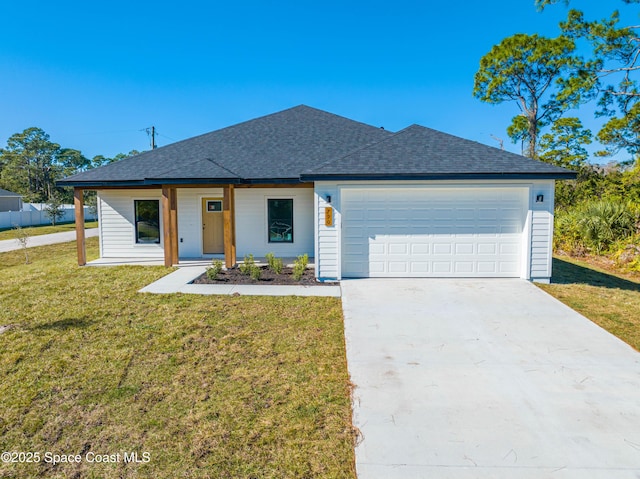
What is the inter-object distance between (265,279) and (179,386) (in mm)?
5229

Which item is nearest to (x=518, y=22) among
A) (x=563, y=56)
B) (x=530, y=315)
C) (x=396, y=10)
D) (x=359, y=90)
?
(x=563, y=56)

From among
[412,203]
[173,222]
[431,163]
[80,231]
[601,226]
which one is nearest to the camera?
[431,163]

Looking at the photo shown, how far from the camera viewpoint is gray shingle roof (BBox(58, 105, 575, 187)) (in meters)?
8.66

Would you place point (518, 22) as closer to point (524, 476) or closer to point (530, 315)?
point (530, 315)

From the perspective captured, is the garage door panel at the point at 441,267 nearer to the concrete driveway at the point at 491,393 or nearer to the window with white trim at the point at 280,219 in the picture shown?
the concrete driveway at the point at 491,393

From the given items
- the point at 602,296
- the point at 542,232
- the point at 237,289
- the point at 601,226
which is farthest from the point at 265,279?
the point at 601,226

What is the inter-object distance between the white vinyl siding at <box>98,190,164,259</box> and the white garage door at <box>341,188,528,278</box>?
744 centimetres

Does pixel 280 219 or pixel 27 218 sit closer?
pixel 280 219

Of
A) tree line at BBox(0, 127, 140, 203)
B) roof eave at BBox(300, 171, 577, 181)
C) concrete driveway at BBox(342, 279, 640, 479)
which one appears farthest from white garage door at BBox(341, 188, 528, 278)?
tree line at BBox(0, 127, 140, 203)

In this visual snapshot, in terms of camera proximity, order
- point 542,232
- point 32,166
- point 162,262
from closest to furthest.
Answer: point 542,232 < point 162,262 < point 32,166

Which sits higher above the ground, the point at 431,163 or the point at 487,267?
the point at 431,163

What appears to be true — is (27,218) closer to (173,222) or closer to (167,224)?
(173,222)

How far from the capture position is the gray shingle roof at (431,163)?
8539 mm

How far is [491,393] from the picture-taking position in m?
3.92
